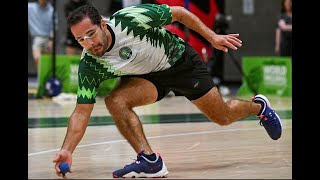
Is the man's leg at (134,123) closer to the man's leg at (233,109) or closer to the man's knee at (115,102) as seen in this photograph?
the man's knee at (115,102)

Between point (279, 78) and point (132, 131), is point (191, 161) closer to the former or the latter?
point (132, 131)

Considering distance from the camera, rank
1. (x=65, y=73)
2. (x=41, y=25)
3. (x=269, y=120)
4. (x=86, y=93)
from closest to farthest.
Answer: (x=86, y=93) → (x=269, y=120) → (x=65, y=73) → (x=41, y=25)

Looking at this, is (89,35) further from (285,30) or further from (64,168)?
(285,30)

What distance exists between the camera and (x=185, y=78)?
647cm

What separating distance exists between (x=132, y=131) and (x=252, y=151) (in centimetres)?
182

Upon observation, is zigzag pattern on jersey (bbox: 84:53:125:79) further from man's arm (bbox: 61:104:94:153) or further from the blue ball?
the blue ball

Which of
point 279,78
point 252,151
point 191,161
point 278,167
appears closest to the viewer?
point 278,167

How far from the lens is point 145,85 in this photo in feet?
20.5

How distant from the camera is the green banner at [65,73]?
1412 centimetres

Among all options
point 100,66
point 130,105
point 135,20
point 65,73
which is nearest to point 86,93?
point 100,66

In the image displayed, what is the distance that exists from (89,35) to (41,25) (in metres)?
9.20

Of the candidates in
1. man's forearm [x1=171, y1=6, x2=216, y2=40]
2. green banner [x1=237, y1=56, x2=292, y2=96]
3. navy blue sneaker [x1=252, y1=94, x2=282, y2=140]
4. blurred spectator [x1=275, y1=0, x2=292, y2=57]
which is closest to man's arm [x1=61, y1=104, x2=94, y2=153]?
man's forearm [x1=171, y1=6, x2=216, y2=40]

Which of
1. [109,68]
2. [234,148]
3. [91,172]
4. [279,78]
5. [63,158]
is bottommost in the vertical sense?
[279,78]
